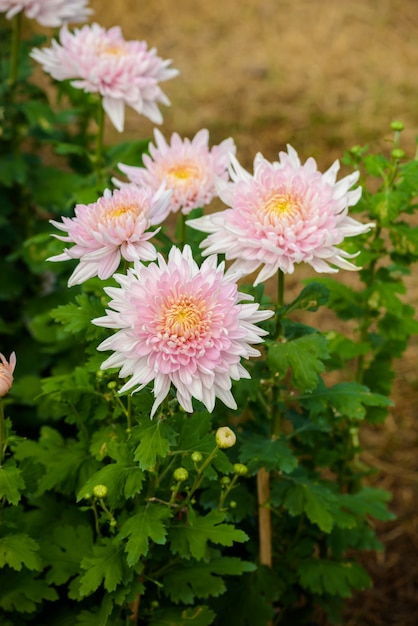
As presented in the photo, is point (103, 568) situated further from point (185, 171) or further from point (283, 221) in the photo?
A: point (185, 171)

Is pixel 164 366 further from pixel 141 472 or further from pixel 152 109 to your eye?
pixel 152 109

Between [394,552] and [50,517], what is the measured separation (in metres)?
1.45

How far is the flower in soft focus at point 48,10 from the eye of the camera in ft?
8.71

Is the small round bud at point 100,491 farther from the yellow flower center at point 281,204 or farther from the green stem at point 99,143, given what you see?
the green stem at point 99,143

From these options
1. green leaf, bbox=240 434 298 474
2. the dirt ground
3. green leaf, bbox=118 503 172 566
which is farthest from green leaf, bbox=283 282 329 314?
the dirt ground

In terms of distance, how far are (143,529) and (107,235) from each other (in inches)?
Answer: 23.3

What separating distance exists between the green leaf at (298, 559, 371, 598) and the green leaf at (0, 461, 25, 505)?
2.94 ft

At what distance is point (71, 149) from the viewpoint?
259cm

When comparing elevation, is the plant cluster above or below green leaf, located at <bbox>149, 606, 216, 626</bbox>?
above

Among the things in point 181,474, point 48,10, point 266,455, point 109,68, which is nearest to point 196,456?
point 181,474

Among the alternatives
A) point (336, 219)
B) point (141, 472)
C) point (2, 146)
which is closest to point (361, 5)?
point (2, 146)

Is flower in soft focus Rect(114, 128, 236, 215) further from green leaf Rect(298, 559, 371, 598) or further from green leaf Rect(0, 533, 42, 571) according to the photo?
green leaf Rect(298, 559, 371, 598)

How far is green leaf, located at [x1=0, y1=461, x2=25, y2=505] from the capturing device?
64.9 inches

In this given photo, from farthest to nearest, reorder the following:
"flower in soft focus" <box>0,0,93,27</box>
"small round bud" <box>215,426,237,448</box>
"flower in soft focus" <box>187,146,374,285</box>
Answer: "flower in soft focus" <box>0,0,93,27</box> → "flower in soft focus" <box>187,146,374,285</box> → "small round bud" <box>215,426,237,448</box>
